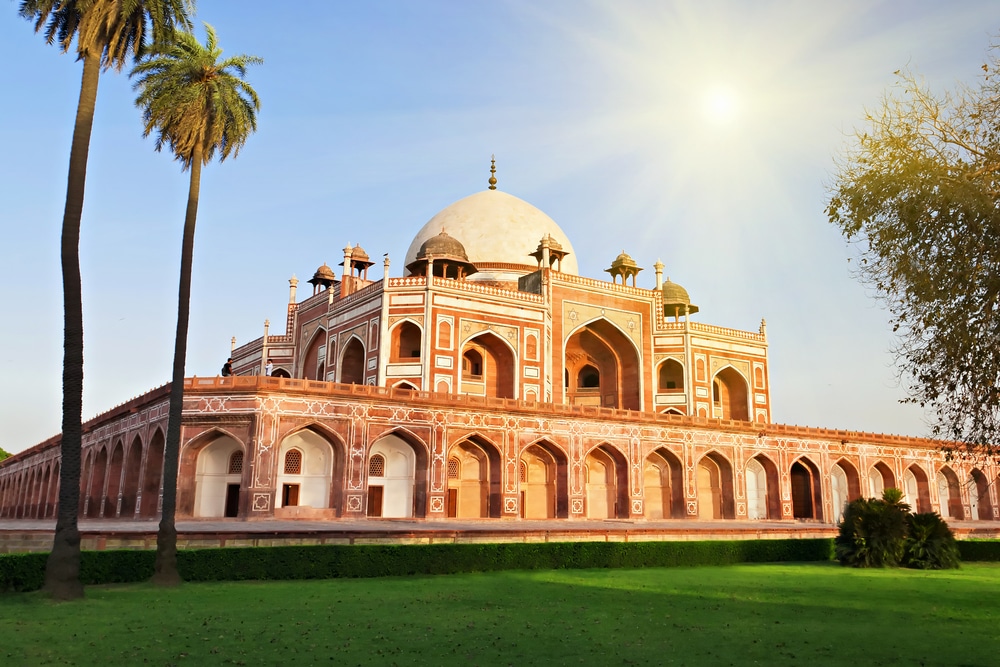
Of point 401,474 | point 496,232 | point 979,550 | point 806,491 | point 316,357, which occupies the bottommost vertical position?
point 979,550

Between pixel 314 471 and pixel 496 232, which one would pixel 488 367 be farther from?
Answer: pixel 314 471

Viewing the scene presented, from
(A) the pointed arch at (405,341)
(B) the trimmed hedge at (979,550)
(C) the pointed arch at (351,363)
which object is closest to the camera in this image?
(B) the trimmed hedge at (979,550)

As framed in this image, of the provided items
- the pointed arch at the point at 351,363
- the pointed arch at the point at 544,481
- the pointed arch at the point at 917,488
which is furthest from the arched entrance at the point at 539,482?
the pointed arch at the point at 917,488

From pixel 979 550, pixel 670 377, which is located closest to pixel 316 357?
pixel 670 377

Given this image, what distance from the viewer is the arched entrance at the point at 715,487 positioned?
36.5 meters

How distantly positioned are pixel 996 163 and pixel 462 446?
22.8 metres

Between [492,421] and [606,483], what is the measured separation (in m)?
6.35

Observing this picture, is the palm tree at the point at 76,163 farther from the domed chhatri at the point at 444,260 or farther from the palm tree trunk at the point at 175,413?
the domed chhatri at the point at 444,260

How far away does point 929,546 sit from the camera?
20281 mm

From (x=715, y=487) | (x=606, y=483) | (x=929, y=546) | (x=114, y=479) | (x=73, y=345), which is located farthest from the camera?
(x=715, y=487)

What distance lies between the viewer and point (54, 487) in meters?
41.7

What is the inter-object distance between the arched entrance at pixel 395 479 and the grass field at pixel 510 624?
13.3m

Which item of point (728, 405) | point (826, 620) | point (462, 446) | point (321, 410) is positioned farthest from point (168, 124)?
point (728, 405)

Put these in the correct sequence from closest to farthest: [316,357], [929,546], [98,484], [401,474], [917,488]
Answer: [929,546] < [401,474] < [98,484] < [316,357] < [917,488]
